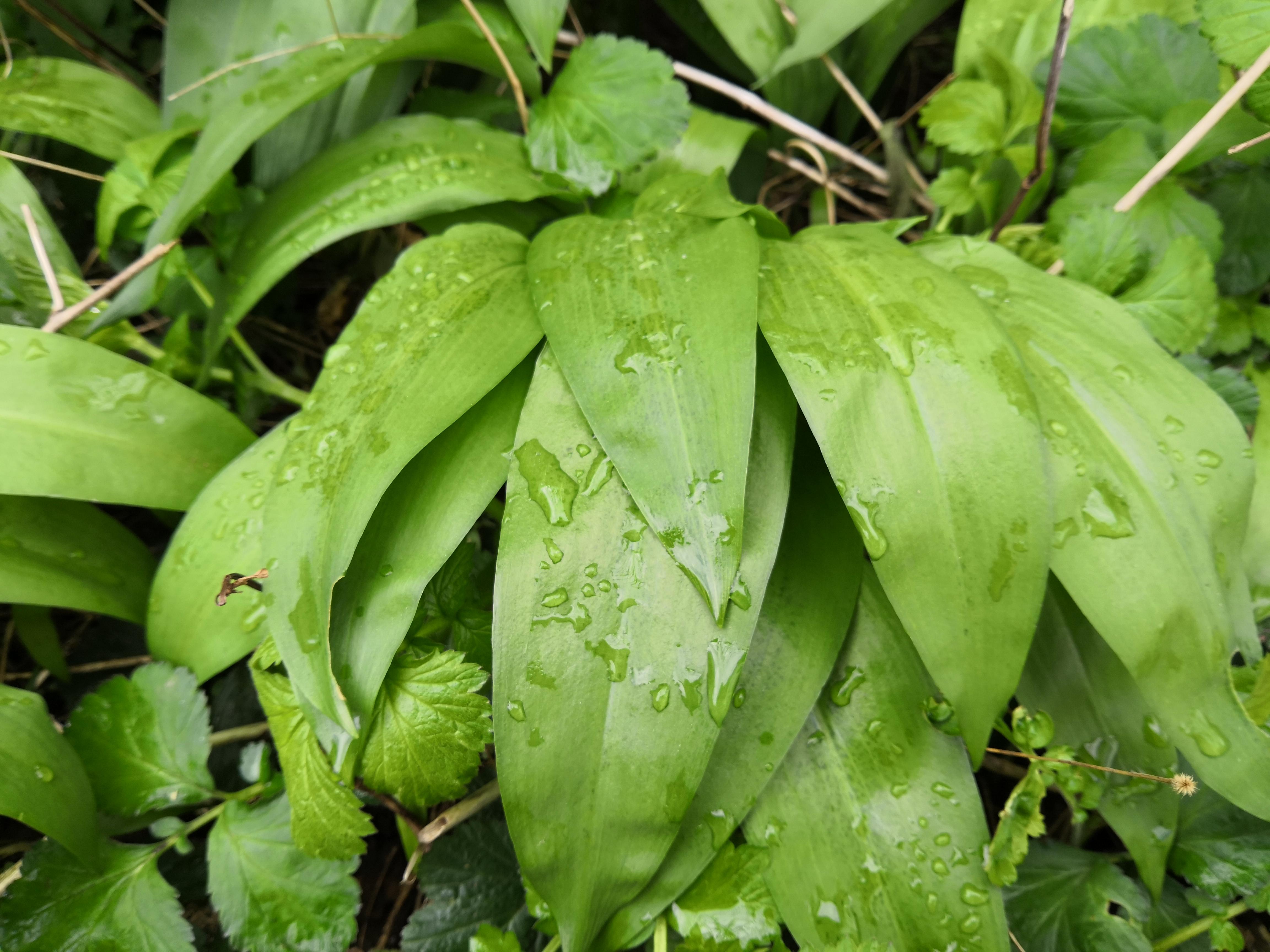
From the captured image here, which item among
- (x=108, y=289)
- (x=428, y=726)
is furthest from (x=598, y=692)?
(x=108, y=289)

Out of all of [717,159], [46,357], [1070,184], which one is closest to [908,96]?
[1070,184]

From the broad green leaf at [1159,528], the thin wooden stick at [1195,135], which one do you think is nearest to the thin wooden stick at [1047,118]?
the thin wooden stick at [1195,135]

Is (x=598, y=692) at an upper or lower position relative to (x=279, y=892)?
upper

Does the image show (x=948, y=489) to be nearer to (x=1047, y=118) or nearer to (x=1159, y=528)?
(x=1159, y=528)

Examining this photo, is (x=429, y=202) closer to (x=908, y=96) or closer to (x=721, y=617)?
(x=721, y=617)

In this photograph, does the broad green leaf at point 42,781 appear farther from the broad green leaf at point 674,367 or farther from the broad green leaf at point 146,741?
the broad green leaf at point 674,367

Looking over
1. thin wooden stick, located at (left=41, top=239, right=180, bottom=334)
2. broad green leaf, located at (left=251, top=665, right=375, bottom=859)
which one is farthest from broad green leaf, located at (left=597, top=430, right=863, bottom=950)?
thin wooden stick, located at (left=41, top=239, right=180, bottom=334)
